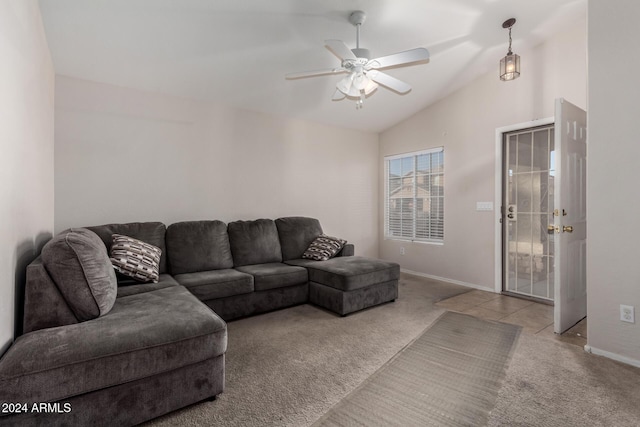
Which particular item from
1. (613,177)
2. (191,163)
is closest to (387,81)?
(613,177)

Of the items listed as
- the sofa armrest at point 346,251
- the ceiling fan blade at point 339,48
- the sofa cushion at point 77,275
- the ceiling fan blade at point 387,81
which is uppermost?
the ceiling fan blade at point 339,48

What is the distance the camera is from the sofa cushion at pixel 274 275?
124 inches

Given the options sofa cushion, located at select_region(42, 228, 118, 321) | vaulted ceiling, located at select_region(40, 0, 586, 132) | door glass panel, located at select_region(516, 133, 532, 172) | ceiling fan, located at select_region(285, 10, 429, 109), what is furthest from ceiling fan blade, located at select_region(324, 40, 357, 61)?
door glass panel, located at select_region(516, 133, 532, 172)

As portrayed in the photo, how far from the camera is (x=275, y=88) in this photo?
3.67 meters

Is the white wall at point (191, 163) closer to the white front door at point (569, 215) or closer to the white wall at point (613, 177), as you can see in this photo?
the white front door at point (569, 215)

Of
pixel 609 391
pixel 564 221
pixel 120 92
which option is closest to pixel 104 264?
pixel 120 92

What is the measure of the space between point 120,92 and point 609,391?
4688mm

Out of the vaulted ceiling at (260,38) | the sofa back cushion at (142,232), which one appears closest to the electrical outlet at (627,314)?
the vaulted ceiling at (260,38)

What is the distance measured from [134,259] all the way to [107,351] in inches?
53.9

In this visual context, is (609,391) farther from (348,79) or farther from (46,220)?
(46,220)

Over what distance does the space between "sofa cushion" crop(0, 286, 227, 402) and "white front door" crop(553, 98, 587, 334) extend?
279 cm

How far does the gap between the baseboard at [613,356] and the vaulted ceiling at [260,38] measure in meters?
3.02

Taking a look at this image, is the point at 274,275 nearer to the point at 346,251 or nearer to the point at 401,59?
the point at 346,251

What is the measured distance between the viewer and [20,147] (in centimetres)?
176
